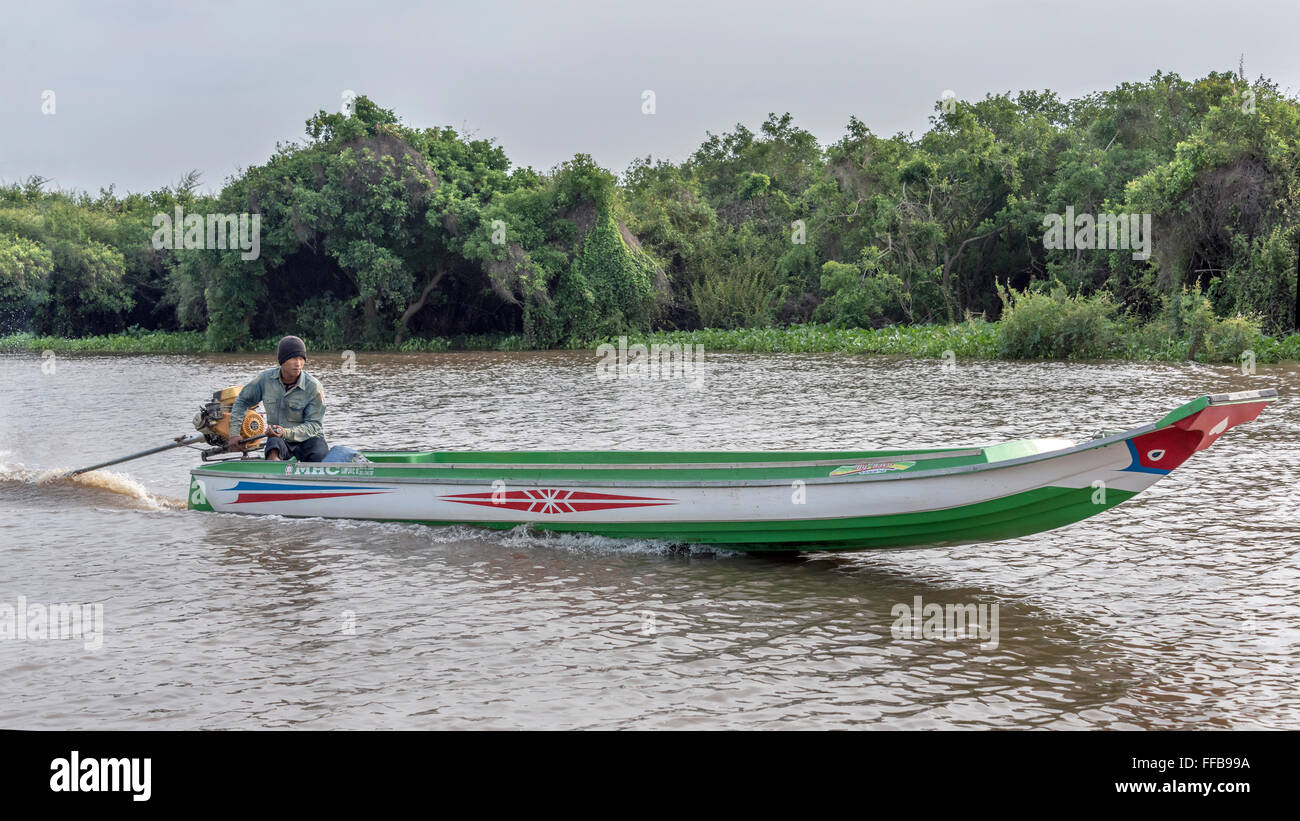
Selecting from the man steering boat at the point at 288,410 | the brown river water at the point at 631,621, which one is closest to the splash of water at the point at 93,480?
the brown river water at the point at 631,621

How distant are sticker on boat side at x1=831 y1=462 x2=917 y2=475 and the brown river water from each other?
79cm

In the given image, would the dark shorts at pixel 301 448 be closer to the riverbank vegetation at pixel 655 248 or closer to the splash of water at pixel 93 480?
the splash of water at pixel 93 480

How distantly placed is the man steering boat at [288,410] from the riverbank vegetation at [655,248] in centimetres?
2049

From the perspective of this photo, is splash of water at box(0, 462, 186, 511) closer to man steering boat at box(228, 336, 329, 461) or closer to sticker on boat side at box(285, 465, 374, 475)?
man steering boat at box(228, 336, 329, 461)

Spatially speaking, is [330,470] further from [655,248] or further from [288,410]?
[655,248]

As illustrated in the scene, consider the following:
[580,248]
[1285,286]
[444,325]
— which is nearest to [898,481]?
[1285,286]

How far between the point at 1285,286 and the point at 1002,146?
12.5 m

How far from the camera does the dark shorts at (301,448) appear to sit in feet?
31.9

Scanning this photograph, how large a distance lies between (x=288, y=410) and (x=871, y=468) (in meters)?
5.26

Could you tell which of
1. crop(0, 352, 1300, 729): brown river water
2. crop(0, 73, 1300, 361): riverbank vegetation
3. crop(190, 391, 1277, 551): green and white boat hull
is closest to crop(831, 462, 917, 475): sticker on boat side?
crop(190, 391, 1277, 551): green and white boat hull

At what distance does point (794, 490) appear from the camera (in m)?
7.40

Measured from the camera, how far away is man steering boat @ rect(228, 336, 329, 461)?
9578 millimetres

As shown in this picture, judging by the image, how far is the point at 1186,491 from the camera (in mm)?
10359
